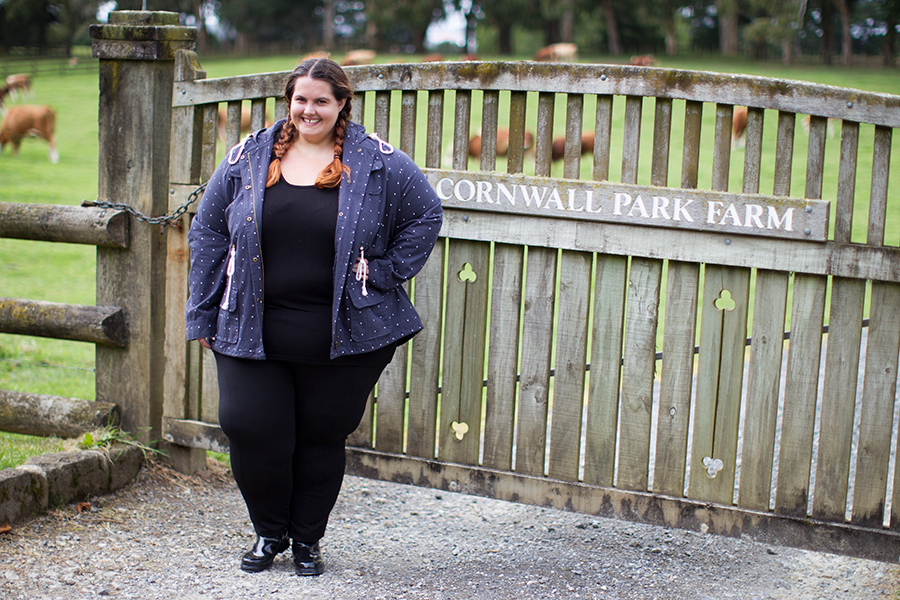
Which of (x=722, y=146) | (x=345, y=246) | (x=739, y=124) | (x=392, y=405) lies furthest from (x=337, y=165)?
(x=739, y=124)

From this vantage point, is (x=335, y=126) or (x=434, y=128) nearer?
(x=335, y=126)

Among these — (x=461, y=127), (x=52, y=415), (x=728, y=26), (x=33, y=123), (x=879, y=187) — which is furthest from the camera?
(x=728, y=26)

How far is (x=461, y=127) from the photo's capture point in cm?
373

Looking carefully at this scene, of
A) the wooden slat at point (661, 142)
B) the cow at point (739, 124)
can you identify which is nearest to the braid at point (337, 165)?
the wooden slat at point (661, 142)

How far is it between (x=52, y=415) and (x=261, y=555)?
1580 mm

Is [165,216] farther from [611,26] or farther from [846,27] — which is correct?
[611,26]

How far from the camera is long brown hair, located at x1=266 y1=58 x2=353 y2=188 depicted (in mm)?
3059

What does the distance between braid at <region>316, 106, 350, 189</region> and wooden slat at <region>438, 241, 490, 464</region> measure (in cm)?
76

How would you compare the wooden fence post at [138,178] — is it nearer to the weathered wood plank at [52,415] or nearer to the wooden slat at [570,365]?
the weathered wood plank at [52,415]

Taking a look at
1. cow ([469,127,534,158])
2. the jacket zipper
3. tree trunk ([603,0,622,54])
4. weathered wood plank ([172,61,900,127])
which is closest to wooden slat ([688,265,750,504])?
weathered wood plank ([172,61,900,127])

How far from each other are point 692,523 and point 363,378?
149 centimetres

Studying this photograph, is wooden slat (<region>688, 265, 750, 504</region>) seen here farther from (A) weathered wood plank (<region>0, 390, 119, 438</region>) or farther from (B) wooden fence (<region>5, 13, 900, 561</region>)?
(A) weathered wood plank (<region>0, 390, 119, 438</region>)

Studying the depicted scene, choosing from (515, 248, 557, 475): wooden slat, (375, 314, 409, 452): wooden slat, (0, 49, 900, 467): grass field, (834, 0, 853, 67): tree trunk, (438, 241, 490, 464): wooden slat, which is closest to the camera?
(515, 248, 557, 475): wooden slat

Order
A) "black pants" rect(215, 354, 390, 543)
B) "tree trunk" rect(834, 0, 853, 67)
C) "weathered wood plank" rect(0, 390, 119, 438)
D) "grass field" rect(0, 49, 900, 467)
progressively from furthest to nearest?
"tree trunk" rect(834, 0, 853, 67) → "grass field" rect(0, 49, 900, 467) → "weathered wood plank" rect(0, 390, 119, 438) → "black pants" rect(215, 354, 390, 543)
